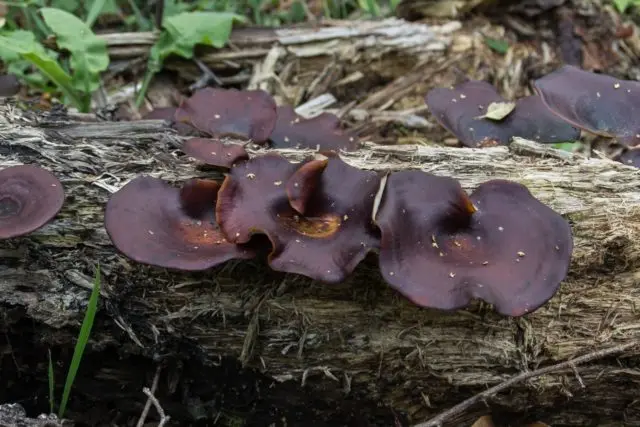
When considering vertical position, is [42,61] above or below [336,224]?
below

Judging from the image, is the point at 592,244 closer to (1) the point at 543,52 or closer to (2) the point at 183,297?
(2) the point at 183,297

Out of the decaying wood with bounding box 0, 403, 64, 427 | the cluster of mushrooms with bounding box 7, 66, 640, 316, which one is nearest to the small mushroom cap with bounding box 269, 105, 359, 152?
the cluster of mushrooms with bounding box 7, 66, 640, 316

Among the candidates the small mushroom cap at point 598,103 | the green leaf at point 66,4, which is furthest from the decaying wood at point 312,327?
the green leaf at point 66,4

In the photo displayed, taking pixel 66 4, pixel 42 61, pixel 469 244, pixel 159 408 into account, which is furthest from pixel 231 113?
pixel 66 4

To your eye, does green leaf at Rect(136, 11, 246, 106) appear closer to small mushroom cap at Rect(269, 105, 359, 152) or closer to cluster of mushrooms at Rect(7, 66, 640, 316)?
small mushroom cap at Rect(269, 105, 359, 152)

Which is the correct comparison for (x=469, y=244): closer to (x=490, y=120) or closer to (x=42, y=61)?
(x=490, y=120)

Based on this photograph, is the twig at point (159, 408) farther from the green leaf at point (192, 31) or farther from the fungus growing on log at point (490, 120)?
the green leaf at point (192, 31)
